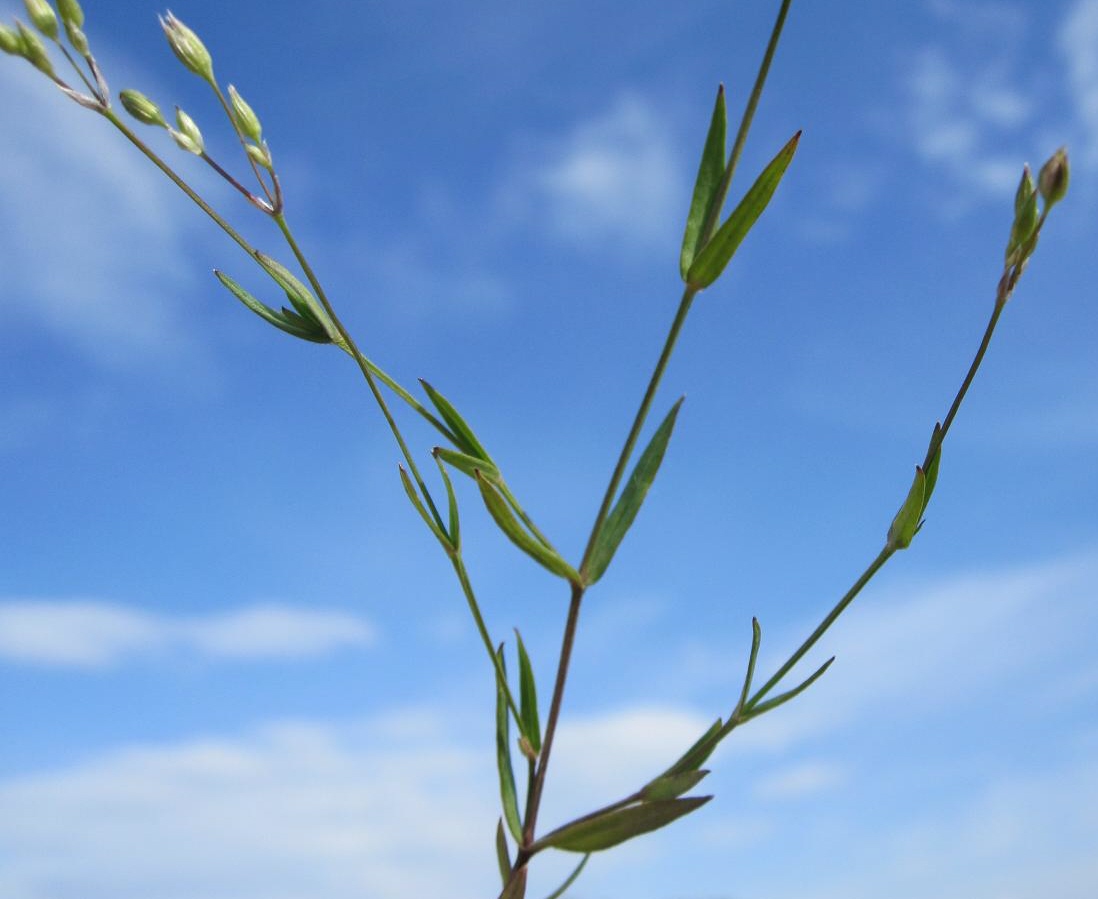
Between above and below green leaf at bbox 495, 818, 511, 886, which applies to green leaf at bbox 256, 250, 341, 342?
above

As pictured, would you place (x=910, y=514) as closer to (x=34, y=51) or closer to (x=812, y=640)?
(x=812, y=640)

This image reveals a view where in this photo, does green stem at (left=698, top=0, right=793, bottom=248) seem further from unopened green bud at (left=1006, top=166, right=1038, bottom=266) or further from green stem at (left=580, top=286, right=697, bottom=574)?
unopened green bud at (left=1006, top=166, right=1038, bottom=266)

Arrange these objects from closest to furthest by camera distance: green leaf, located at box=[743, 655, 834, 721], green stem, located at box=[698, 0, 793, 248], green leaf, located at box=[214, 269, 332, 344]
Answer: green stem, located at box=[698, 0, 793, 248], green leaf, located at box=[743, 655, 834, 721], green leaf, located at box=[214, 269, 332, 344]

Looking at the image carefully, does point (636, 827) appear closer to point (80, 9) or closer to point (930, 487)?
point (930, 487)

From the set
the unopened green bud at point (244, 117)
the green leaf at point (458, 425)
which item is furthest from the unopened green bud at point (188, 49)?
the green leaf at point (458, 425)

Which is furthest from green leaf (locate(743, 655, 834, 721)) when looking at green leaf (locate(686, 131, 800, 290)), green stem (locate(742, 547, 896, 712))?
green leaf (locate(686, 131, 800, 290))

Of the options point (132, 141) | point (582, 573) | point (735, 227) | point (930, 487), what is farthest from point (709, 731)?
point (132, 141)
